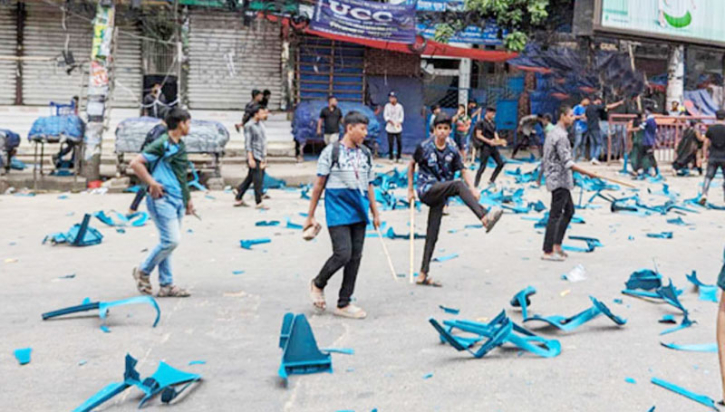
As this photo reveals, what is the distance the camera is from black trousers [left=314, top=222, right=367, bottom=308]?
21.8 ft

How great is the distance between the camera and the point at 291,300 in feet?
24.0

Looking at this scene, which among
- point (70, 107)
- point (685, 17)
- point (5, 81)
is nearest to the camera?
point (70, 107)

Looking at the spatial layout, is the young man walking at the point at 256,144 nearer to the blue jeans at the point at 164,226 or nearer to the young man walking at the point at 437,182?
the young man walking at the point at 437,182

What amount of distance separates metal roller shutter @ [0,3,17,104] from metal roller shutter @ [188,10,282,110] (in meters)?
4.27

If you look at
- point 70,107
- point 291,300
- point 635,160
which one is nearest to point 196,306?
point 291,300

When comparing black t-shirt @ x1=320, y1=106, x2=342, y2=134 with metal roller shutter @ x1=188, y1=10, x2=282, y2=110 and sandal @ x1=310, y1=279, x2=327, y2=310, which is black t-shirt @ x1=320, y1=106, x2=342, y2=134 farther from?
sandal @ x1=310, y1=279, x2=327, y2=310

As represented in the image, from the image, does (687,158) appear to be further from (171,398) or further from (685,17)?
(171,398)

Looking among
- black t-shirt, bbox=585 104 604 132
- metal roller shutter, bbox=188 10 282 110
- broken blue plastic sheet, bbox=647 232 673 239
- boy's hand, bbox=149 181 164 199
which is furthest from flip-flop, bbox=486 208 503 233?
metal roller shutter, bbox=188 10 282 110

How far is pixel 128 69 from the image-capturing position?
2178 cm

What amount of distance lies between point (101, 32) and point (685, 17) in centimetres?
1537

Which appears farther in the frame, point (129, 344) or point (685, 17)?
point (685, 17)

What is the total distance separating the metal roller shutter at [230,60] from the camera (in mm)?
21875

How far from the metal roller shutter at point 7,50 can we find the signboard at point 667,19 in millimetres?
14107

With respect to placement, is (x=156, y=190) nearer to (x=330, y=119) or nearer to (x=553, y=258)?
(x=553, y=258)
